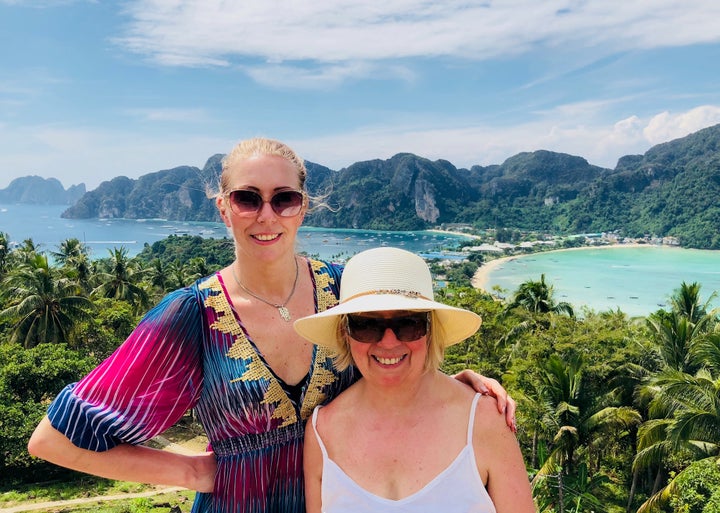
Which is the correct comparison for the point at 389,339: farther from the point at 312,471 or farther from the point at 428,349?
the point at 312,471

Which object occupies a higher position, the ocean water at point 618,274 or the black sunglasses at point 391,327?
the black sunglasses at point 391,327

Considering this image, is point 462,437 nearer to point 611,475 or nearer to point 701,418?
point 701,418

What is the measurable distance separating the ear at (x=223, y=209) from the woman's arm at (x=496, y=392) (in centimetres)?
108

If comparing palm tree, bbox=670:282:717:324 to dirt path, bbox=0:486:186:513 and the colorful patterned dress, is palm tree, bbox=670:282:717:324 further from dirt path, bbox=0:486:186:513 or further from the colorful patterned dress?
the colorful patterned dress

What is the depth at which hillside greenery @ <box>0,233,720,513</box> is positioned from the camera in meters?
10.4

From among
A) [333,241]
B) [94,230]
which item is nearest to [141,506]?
[333,241]

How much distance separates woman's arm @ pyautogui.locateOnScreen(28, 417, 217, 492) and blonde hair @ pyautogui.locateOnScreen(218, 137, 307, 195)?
996 mm

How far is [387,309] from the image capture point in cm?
178

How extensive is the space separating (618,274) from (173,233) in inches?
4639

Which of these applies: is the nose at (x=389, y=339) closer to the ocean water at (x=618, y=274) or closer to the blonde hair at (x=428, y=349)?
the blonde hair at (x=428, y=349)

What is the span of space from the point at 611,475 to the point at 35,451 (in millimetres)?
20212

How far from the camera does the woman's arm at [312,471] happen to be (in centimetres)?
191

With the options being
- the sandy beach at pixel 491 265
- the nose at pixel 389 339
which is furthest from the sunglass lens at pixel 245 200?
the sandy beach at pixel 491 265

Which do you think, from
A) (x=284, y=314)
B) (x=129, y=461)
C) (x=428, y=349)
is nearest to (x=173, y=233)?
(x=284, y=314)
